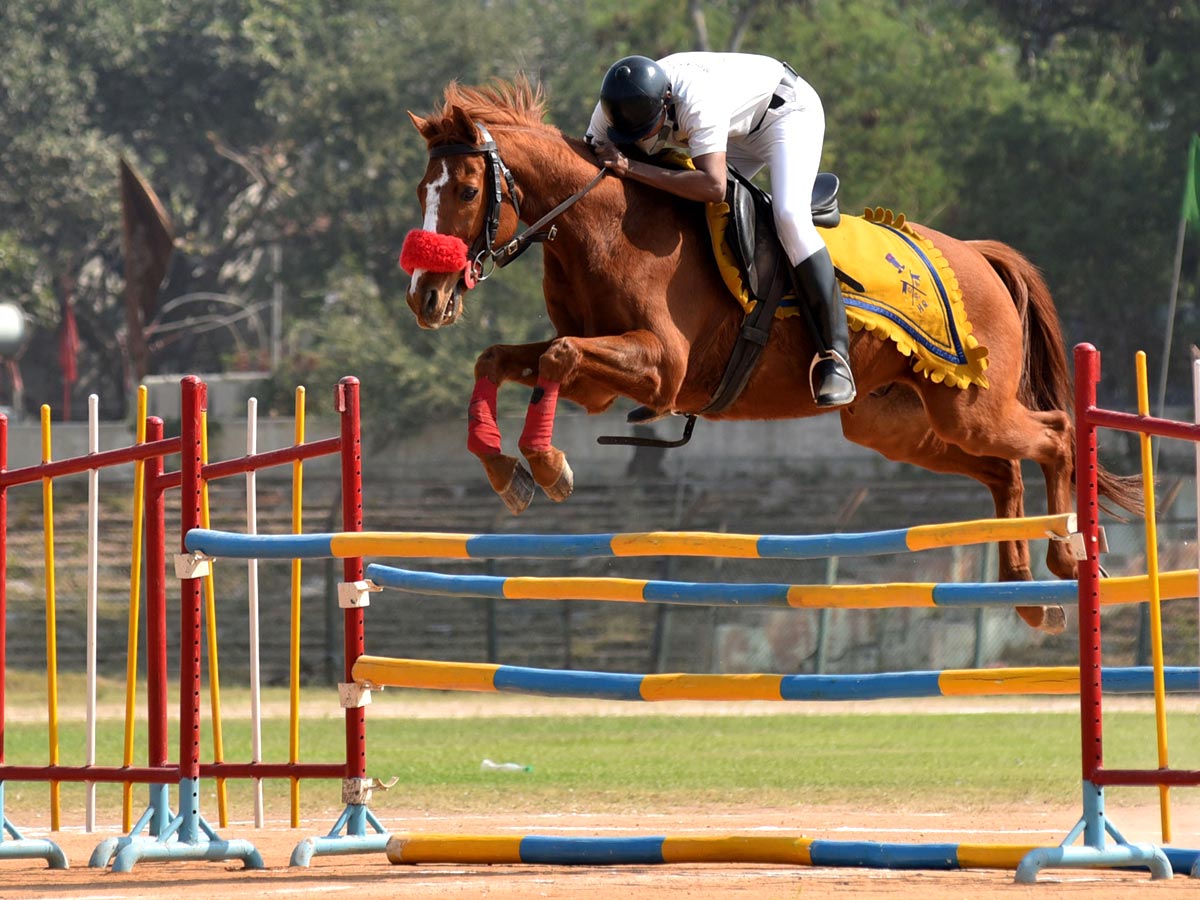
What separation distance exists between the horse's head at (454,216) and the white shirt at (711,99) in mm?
648

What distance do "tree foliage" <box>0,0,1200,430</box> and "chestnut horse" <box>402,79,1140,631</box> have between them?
18.4m

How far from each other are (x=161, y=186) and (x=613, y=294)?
143ft

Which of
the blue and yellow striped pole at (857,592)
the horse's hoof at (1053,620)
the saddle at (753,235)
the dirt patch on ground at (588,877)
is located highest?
the saddle at (753,235)

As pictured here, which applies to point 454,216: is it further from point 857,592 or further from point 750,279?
point 857,592

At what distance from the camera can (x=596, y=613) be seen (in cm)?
2508

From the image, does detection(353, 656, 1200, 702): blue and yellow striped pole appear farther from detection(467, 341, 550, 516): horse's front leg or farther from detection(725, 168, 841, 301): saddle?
detection(725, 168, 841, 301): saddle

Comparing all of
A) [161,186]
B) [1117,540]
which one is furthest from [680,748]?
[161,186]

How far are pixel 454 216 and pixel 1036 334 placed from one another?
3139 millimetres

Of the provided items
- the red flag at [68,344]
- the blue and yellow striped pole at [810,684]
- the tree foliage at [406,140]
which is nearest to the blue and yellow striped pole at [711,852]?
the blue and yellow striped pole at [810,684]

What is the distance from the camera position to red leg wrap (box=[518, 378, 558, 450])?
5891 millimetres

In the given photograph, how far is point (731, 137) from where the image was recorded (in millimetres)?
6938

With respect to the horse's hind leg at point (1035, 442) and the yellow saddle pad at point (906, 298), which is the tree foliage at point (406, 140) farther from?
the yellow saddle pad at point (906, 298)

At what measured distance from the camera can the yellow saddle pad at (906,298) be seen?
6.96m

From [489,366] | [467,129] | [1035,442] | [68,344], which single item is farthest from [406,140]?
[489,366]
